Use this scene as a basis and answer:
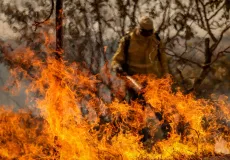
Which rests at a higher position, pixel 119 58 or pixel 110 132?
pixel 119 58

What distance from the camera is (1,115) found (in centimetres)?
878

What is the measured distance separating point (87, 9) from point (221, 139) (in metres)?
6.98

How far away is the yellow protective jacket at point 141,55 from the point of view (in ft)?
24.2

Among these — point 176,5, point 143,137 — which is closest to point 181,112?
point 143,137

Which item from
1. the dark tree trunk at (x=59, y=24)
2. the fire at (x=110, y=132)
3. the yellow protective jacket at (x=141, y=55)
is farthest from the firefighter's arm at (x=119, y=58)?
the dark tree trunk at (x=59, y=24)

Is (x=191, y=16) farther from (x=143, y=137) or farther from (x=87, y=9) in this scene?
(x=143, y=137)

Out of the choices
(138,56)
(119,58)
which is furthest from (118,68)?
(138,56)

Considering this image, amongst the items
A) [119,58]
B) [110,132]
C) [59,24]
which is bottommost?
[110,132]

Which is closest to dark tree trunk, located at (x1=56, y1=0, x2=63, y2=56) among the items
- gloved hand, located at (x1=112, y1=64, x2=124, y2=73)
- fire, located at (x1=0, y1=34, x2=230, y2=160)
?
fire, located at (x1=0, y1=34, x2=230, y2=160)

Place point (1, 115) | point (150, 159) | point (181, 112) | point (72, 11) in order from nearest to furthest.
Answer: point (150, 159), point (181, 112), point (1, 115), point (72, 11)

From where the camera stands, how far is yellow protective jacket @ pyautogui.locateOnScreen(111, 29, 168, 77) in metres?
7.38

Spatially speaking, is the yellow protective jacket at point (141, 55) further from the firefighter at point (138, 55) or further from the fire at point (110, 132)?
the fire at point (110, 132)

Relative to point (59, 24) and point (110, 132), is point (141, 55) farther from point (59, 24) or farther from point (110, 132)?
point (59, 24)

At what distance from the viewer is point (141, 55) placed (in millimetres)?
7523
